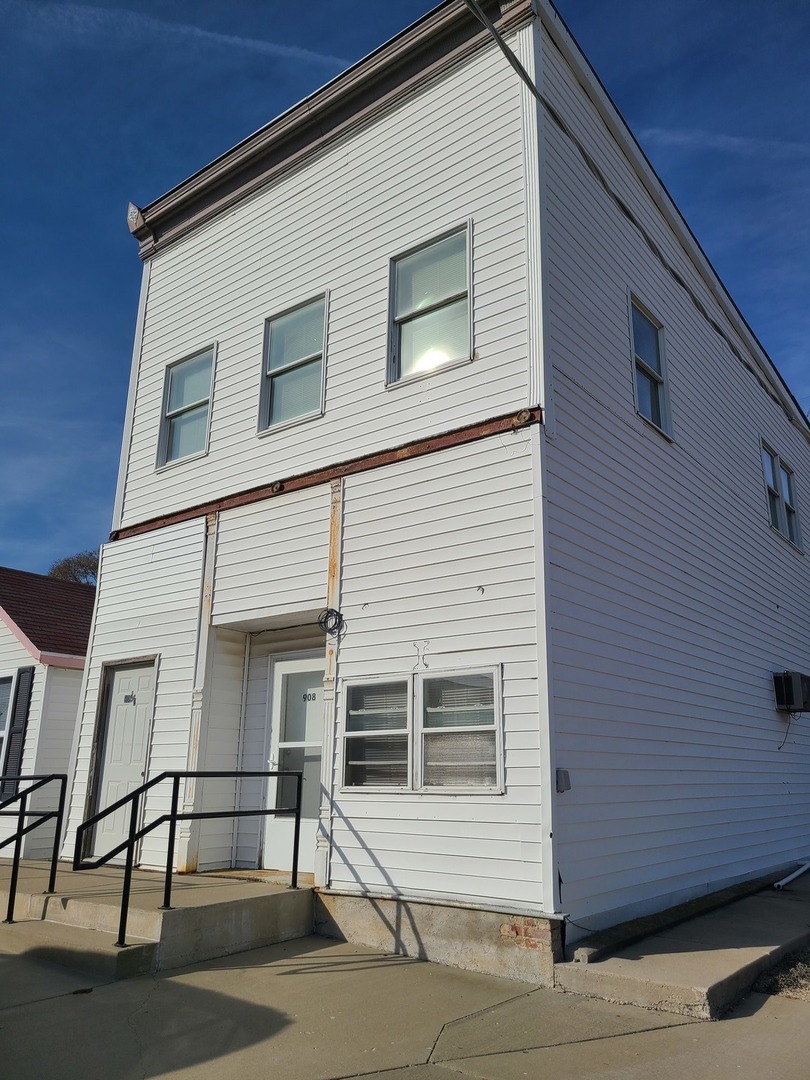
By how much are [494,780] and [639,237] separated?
21.6ft

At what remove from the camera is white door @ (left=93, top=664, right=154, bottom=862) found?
931cm

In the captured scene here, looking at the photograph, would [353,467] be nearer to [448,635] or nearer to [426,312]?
[426,312]

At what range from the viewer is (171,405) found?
10711 mm

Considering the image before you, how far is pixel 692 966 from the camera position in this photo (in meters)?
5.45

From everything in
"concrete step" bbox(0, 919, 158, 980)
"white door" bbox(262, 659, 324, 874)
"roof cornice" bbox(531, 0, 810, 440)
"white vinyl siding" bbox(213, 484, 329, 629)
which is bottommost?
"concrete step" bbox(0, 919, 158, 980)

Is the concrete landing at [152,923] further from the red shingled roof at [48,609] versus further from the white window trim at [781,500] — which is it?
the white window trim at [781,500]

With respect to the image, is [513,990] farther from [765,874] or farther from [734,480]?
[734,480]

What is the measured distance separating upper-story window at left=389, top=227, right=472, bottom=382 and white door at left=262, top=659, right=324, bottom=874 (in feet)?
10.3

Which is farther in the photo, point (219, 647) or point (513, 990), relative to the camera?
point (219, 647)

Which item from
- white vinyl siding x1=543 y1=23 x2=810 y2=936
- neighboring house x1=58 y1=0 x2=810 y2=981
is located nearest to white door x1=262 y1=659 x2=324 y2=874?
neighboring house x1=58 y1=0 x2=810 y2=981

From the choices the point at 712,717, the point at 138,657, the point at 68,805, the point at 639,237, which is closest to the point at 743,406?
the point at 639,237

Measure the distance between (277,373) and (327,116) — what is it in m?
2.95

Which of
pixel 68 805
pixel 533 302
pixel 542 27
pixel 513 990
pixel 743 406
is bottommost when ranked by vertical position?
pixel 513 990

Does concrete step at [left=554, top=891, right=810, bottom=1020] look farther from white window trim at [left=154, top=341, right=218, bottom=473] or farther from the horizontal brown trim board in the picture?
white window trim at [left=154, top=341, right=218, bottom=473]
